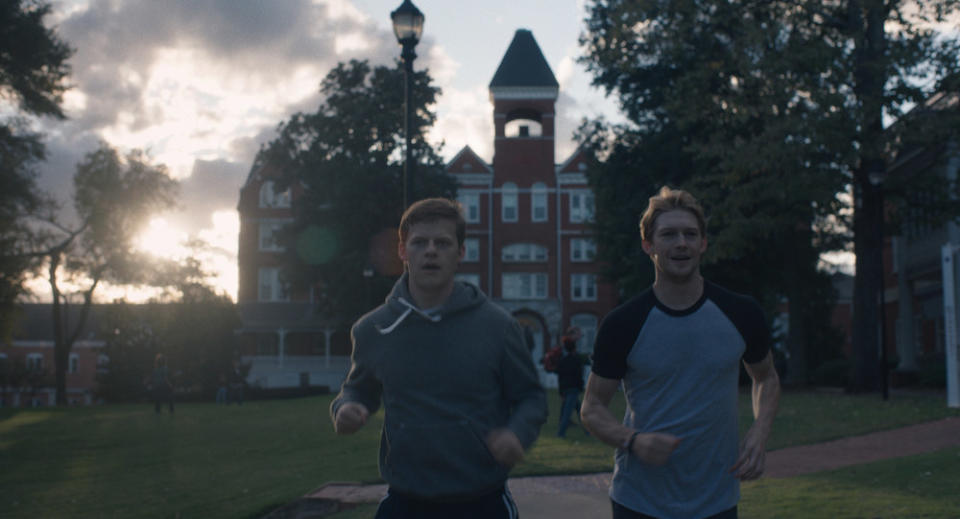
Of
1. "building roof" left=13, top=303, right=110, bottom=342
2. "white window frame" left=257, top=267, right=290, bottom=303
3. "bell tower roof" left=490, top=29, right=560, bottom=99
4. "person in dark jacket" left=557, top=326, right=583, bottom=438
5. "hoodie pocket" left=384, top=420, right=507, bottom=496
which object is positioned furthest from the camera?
"building roof" left=13, top=303, right=110, bottom=342

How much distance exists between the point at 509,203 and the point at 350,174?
1808cm

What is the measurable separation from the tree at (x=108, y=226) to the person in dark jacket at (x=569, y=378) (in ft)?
131

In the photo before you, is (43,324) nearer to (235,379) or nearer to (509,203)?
(509,203)

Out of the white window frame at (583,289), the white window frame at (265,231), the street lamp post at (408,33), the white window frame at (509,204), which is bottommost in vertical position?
the white window frame at (583,289)

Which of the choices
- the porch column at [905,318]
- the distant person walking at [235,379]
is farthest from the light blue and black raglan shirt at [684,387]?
the distant person walking at [235,379]

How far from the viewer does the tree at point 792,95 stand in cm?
2231

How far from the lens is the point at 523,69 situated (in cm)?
5938

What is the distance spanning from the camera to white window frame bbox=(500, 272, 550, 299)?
6056cm

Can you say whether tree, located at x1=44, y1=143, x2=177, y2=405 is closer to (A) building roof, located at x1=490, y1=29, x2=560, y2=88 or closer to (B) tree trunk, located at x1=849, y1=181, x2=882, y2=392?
(A) building roof, located at x1=490, y1=29, x2=560, y2=88

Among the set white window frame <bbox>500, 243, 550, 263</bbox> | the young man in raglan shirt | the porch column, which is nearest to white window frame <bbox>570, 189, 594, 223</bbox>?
white window frame <bbox>500, 243, 550, 263</bbox>

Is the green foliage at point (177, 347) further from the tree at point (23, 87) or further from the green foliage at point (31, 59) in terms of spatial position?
the green foliage at point (31, 59)

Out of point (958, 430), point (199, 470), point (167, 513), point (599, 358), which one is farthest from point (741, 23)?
point (599, 358)

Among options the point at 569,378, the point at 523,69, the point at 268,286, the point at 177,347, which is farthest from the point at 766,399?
the point at 268,286

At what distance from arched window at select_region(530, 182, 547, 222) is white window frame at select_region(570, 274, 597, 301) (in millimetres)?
4489
